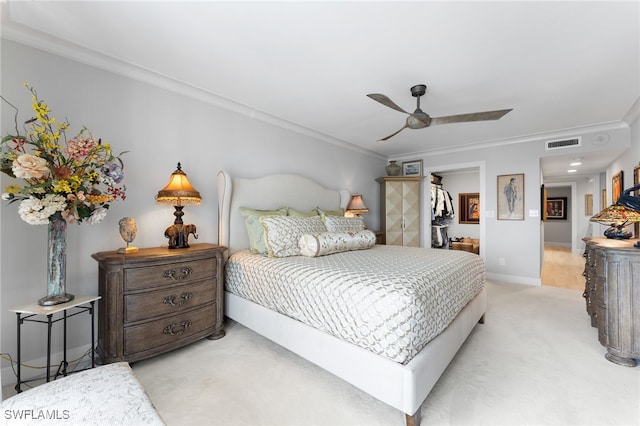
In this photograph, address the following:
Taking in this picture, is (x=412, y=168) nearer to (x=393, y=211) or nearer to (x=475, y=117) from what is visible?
(x=393, y=211)

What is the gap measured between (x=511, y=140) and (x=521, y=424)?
168 inches

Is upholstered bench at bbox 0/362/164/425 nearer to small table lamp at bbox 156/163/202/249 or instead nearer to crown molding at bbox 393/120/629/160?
small table lamp at bbox 156/163/202/249

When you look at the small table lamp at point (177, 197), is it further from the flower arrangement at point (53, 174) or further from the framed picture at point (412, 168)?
the framed picture at point (412, 168)

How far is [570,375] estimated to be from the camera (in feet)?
6.20

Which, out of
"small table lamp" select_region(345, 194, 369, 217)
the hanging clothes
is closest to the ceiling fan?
"small table lamp" select_region(345, 194, 369, 217)

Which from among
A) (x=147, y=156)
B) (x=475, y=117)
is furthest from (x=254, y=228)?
(x=475, y=117)

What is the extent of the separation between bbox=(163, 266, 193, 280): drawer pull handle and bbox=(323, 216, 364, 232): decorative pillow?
5.10 ft

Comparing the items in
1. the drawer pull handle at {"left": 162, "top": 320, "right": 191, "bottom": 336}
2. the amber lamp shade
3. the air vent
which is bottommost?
the drawer pull handle at {"left": 162, "top": 320, "right": 191, "bottom": 336}

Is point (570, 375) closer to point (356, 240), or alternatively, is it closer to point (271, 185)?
point (356, 240)

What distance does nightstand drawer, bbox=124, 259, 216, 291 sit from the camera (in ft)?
6.16

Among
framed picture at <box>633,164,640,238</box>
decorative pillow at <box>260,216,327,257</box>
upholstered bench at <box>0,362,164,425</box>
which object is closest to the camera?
upholstered bench at <box>0,362,164,425</box>

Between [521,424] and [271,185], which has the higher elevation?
[271,185]

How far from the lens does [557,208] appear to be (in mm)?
9039

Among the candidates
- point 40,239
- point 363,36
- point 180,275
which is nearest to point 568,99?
point 363,36
